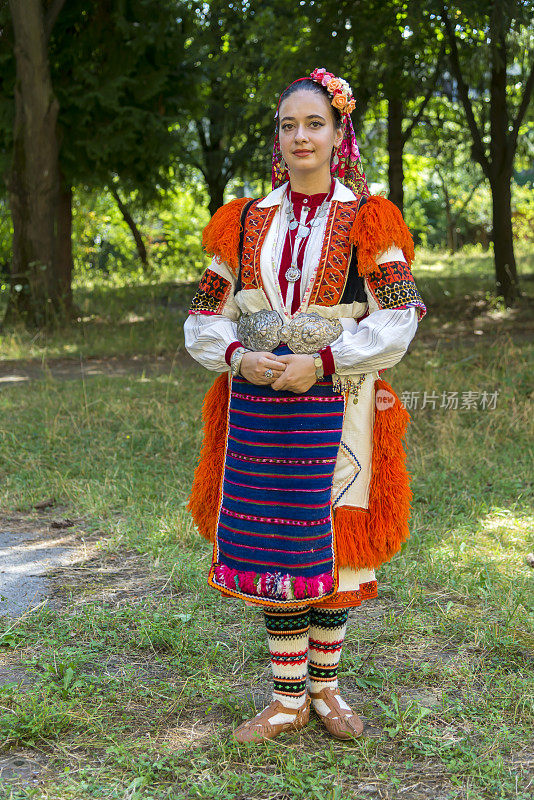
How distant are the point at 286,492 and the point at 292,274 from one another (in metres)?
0.66

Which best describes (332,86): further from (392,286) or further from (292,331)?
(292,331)

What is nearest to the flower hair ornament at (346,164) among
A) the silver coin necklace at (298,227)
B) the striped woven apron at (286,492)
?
the silver coin necklace at (298,227)

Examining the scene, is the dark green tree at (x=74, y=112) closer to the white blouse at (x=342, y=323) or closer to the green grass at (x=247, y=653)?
the green grass at (x=247, y=653)

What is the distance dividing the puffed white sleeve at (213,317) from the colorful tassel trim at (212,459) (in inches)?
4.8

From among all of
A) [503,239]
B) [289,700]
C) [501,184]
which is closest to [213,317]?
[289,700]

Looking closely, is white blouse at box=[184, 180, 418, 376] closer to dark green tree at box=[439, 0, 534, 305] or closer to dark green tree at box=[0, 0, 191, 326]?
dark green tree at box=[439, 0, 534, 305]

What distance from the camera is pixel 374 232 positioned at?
245 centimetres

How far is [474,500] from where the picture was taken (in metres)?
4.89

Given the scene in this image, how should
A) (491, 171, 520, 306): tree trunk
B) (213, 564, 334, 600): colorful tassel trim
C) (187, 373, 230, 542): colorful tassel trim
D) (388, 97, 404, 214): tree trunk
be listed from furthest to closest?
(491, 171, 520, 306): tree trunk < (388, 97, 404, 214): tree trunk < (187, 373, 230, 542): colorful tassel trim < (213, 564, 334, 600): colorful tassel trim

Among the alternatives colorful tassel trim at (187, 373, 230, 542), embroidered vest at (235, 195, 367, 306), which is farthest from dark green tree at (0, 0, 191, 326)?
embroidered vest at (235, 195, 367, 306)

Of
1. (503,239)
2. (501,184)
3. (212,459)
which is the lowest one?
(212,459)

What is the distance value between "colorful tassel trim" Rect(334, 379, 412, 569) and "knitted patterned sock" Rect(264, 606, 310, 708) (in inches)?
9.5

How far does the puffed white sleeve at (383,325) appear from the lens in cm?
239

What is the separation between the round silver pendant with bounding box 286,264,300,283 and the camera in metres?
2.51
